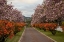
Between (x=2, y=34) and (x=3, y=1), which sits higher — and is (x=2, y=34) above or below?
below

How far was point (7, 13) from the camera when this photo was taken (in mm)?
44969

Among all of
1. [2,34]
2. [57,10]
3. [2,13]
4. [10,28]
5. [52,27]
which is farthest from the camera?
[52,27]

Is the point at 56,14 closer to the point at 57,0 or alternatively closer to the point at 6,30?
the point at 57,0

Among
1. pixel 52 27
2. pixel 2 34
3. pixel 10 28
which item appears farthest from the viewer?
pixel 52 27

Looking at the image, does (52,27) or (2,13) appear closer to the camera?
(2,13)

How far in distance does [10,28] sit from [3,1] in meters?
17.2

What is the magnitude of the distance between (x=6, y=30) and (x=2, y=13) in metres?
18.5

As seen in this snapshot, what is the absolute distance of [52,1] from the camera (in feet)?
139

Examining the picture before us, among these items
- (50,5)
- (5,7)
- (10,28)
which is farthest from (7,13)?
(10,28)

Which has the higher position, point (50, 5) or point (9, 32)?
point (50, 5)

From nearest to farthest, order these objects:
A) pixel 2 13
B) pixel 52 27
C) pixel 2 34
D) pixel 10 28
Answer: pixel 2 34 → pixel 10 28 → pixel 2 13 → pixel 52 27

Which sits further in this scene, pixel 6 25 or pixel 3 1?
pixel 3 1

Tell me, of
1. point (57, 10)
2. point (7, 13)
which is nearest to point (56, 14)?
point (57, 10)

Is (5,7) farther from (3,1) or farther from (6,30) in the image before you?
(6,30)
